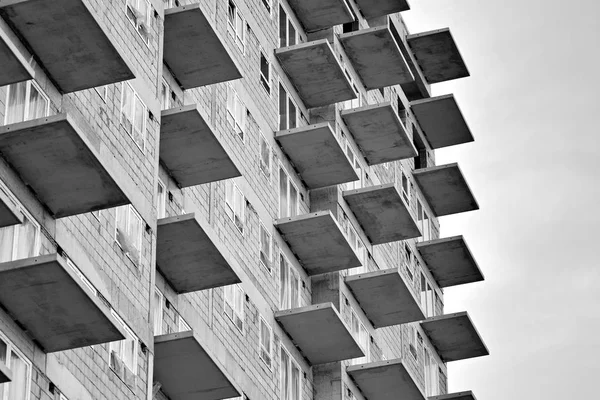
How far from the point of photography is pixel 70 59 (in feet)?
110

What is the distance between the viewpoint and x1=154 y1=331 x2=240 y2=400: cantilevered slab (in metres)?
37.0

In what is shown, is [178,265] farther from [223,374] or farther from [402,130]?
[402,130]

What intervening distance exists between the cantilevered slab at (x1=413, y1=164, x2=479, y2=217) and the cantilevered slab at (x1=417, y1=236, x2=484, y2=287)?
9.03 ft

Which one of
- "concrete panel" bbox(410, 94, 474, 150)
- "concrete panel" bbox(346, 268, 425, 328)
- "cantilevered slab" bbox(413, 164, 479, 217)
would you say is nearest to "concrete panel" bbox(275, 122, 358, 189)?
"concrete panel" bbox(346, 268, 425, 328)

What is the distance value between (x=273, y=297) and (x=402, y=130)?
1166 cm

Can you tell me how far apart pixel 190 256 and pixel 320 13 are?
17694 mm

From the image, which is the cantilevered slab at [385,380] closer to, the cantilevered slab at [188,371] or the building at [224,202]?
the building at [224,202]

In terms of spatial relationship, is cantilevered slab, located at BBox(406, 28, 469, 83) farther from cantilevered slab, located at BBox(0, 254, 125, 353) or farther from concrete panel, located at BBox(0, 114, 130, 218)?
cantilevered slab, located at BBox(0, 254, 125, 353)

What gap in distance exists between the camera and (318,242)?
49688 millimetres

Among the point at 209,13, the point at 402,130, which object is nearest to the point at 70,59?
the point at 209,13

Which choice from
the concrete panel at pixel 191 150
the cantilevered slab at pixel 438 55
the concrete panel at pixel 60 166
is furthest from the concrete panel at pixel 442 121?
the concrete panel at pixel 60 166

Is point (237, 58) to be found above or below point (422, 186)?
below

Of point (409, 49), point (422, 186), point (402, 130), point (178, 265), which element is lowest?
point (178, 265)

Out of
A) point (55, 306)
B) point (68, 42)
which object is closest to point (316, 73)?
point (68, 42)
